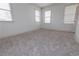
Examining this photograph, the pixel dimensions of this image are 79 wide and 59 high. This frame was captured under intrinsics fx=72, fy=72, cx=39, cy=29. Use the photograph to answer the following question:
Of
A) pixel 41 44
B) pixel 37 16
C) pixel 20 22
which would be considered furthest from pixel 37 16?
pixel 41 44

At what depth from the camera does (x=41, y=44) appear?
114 centimetres

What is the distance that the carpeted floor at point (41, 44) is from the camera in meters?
1.06

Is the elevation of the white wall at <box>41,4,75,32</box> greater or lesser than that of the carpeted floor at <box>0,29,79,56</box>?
greater

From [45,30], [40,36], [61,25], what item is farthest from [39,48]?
[61,25]

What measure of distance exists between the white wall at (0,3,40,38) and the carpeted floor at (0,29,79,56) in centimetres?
8

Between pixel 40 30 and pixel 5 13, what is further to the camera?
pixel 40 30

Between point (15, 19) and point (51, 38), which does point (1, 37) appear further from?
point (51, 38)

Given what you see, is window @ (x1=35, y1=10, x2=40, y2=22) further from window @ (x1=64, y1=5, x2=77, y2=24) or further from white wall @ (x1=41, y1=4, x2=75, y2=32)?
window @ (x1=64, y1=5, x2=77, y2=24)

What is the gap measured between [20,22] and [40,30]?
34 cm

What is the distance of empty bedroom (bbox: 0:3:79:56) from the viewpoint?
105 centimetres

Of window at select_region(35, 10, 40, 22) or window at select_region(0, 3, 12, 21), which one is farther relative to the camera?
window at select_region(35, 10, 40, 22)

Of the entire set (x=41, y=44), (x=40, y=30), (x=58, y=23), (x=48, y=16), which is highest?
(x=48, y=16)

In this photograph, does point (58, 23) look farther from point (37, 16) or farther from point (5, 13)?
point (5, 13)

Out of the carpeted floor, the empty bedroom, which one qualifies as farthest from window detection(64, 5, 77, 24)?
the carpeted floor
